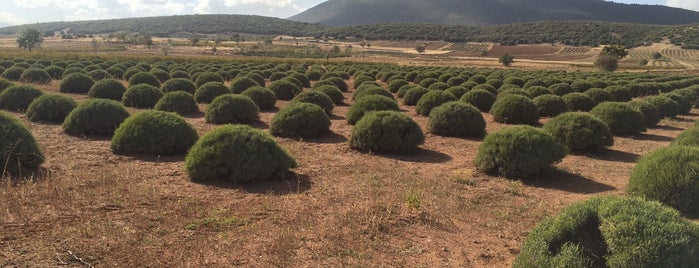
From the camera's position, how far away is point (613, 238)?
431 cm

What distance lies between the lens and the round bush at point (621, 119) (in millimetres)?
14891

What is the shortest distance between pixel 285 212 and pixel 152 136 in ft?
15.9

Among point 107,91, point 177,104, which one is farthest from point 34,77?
point 177,104

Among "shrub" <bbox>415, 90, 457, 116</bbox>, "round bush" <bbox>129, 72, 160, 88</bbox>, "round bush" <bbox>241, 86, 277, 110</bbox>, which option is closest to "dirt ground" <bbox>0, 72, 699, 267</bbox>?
"shrub" <bbox>415, 90, 457, 116</bbox>

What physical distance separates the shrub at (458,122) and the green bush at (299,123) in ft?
11.2

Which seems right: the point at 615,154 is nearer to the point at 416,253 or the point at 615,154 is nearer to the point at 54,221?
the point at 416,253

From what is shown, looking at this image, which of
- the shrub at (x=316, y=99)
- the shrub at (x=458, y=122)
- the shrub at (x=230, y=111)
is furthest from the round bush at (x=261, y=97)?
the shrub at (x=458, y=122)

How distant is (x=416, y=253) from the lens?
18.7ft

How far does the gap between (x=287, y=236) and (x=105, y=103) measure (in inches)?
362

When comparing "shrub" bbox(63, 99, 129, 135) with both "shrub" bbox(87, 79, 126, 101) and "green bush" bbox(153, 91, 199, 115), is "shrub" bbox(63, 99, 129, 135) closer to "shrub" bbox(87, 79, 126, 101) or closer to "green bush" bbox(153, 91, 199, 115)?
"green bush" bbox(153, 91, 199, 115)

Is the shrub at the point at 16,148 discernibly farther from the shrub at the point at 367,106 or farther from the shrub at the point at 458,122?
the shrub at the point at 458,122

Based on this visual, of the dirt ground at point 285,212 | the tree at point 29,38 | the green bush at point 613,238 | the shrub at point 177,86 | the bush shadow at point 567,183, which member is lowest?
the bush shadow at point 567,183

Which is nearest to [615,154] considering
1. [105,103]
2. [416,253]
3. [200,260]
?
[416,253]

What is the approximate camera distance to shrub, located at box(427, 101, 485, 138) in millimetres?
13972
